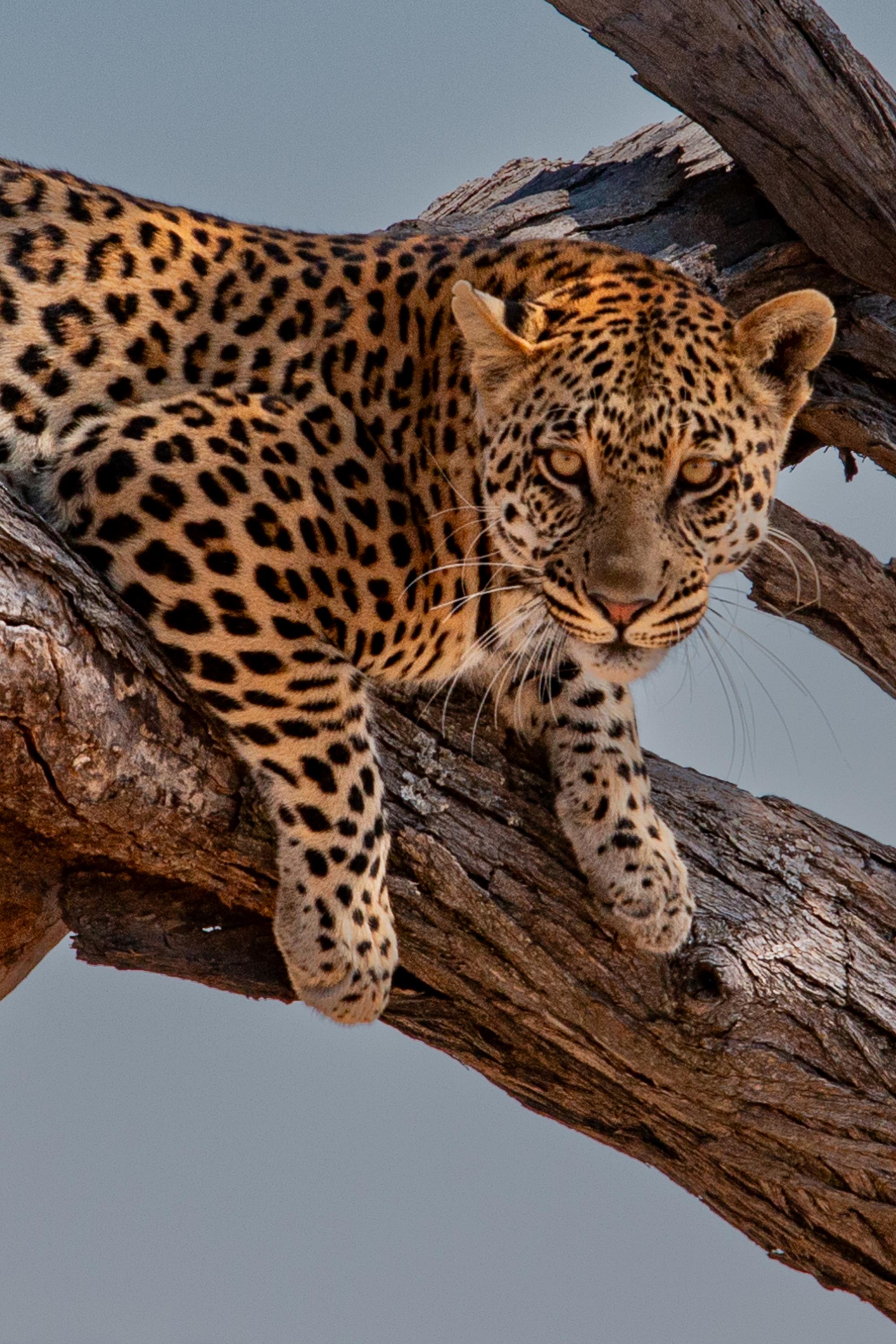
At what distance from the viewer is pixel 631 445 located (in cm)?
394

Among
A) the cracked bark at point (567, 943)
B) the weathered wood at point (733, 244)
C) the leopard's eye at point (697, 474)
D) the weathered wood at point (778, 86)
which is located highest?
the weathered wood at point (778, 86)

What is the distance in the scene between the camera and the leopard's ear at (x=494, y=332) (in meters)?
3.99

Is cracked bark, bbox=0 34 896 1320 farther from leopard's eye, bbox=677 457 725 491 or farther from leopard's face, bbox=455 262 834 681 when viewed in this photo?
leopard's eye, bbox=677 457 725 491

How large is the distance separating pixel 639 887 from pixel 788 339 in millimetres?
1631

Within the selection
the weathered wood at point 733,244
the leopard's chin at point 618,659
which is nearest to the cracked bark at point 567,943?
the leopard's chin at point 618,659

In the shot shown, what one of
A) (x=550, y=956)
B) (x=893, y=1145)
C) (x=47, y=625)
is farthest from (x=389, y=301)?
(x=893, y=1145)

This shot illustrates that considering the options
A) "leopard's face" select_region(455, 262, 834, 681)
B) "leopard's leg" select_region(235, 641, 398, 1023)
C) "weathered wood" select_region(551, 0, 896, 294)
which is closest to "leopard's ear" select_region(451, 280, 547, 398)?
"leopard's face" select_region(455, 262, 834, 681)

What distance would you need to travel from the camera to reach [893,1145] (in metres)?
4.67

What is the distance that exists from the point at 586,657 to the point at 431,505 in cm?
63

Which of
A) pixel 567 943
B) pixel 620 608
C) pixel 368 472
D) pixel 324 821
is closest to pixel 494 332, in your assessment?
pixel 368 472

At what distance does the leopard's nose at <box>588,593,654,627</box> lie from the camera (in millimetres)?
3889

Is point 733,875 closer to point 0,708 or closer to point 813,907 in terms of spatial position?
point 813,907

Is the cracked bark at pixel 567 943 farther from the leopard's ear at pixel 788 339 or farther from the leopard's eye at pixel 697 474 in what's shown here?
the leopard's ear at pixel 788 339

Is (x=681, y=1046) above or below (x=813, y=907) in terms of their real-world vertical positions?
below
